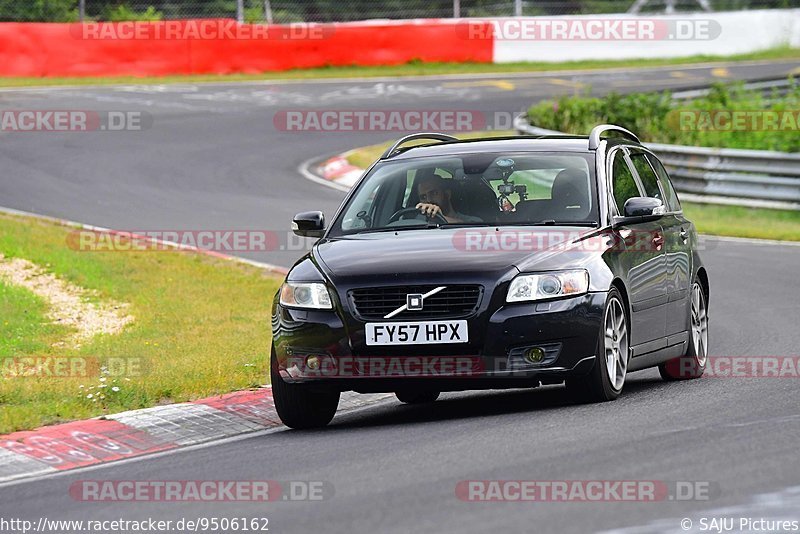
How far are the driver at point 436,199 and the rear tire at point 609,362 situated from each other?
115cm

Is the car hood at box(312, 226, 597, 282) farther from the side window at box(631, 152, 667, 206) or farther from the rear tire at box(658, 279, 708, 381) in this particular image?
the rear tire at box(658, 279, 708, 381)

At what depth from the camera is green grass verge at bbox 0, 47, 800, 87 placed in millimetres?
36625

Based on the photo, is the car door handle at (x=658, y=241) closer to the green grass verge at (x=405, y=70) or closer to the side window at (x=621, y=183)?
the side window at (x=621, y=183)

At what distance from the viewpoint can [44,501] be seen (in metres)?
6.94

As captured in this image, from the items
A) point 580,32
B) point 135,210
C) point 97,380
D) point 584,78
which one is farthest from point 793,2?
point 97,380

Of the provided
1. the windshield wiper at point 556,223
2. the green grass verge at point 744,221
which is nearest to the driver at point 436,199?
the windshield wiper at point 556,223

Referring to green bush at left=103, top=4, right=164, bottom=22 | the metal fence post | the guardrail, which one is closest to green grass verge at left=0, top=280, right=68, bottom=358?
the guardrail

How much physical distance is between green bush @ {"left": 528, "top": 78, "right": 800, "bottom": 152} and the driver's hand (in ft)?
54.5

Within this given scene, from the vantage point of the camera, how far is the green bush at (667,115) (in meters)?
26.4

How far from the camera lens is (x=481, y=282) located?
8.45 metres

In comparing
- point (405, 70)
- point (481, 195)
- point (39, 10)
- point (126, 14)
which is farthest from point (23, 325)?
point (405, 70)

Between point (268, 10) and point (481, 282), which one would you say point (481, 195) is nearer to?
point (481, 282)

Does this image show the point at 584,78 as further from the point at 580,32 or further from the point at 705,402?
the point at 705,402

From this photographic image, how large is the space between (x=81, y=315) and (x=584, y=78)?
27227mm
